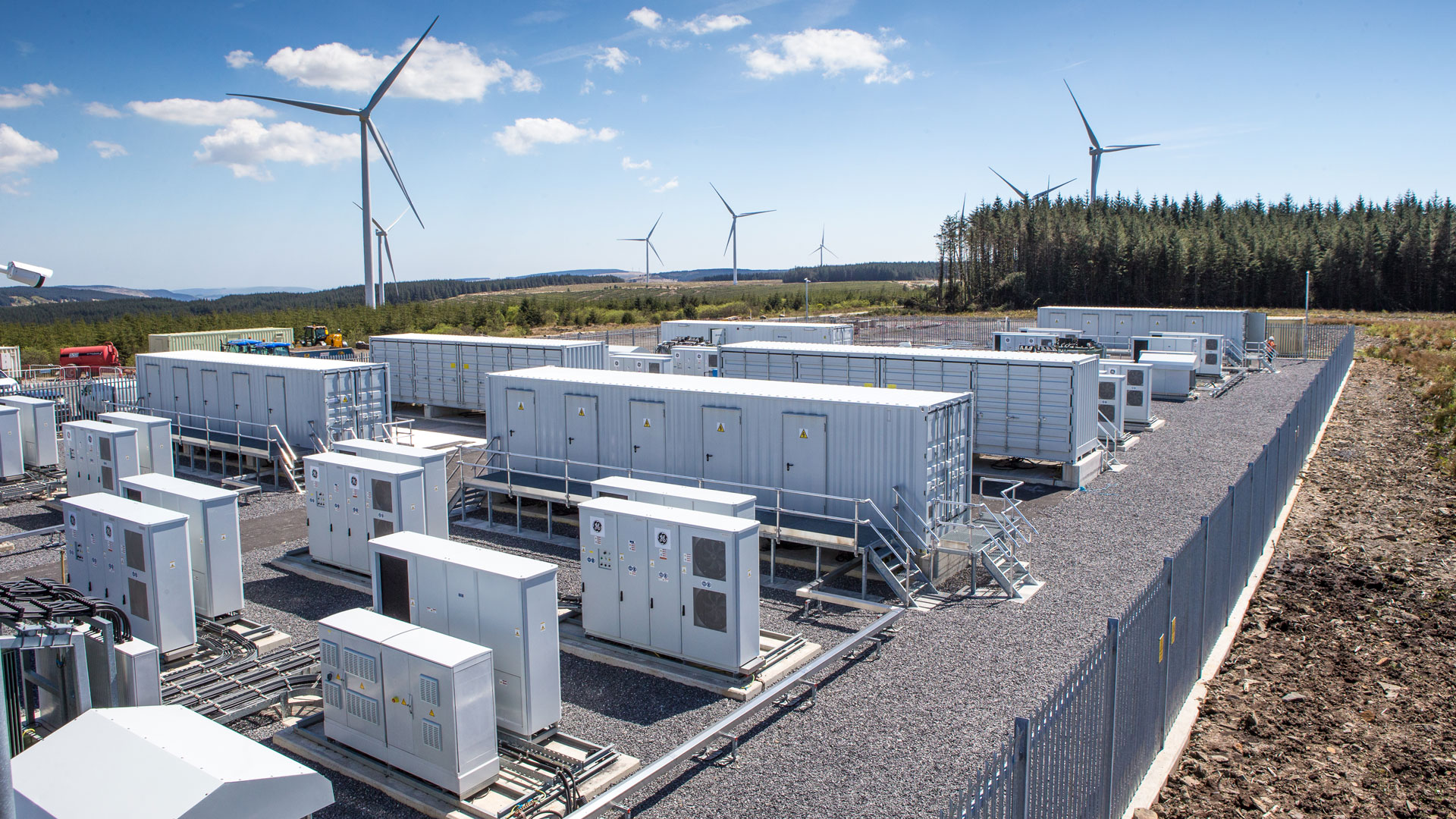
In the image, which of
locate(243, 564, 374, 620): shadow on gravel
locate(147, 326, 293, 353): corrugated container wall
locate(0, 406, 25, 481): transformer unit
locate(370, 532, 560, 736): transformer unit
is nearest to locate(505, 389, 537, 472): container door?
locate(243, 564, 374, 620): shadow on gravel

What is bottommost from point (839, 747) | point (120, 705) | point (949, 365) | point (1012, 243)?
point (839, 747)

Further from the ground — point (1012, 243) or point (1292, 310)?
point (1012, 243)

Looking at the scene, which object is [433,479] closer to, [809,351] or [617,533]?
[617,533]

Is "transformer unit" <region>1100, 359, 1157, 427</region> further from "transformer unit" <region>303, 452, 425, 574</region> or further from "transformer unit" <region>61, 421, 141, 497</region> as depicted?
"transformer unit" <region>61, 421, 141, 497</region>

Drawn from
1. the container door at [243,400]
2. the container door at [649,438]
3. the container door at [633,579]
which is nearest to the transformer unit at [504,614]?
the container door at [633,579]

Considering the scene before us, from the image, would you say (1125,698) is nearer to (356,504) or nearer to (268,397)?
(356,504)

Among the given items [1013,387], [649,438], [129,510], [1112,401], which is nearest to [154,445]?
[129,510]

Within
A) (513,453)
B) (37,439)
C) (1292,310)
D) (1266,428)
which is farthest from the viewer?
(1292,310)

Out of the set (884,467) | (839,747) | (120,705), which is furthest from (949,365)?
(120,705)
